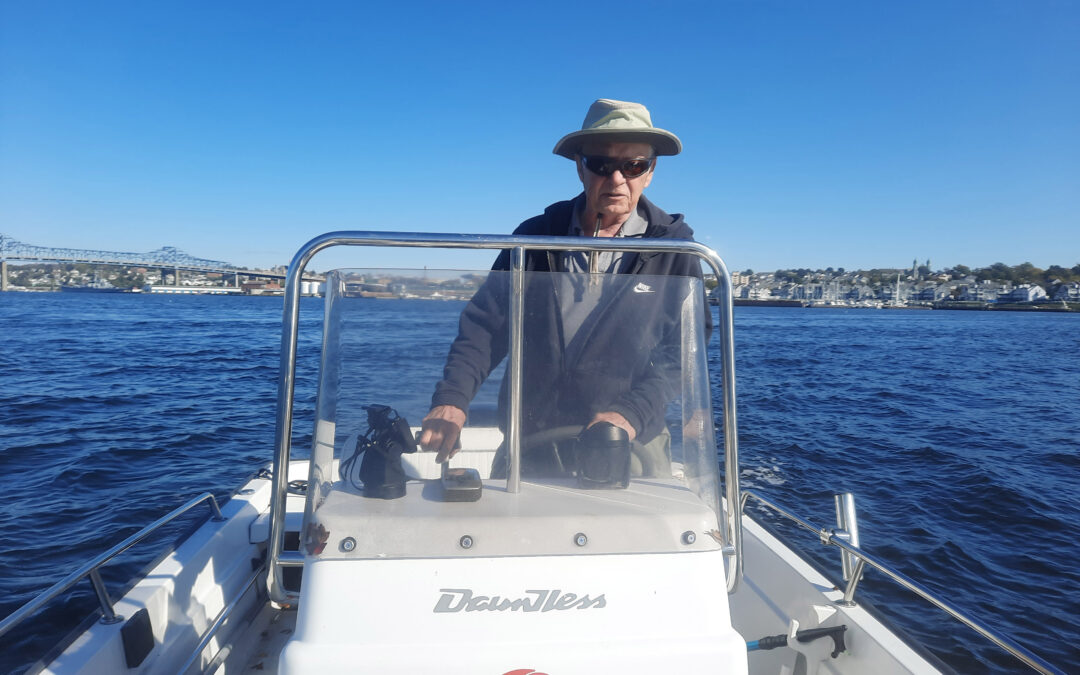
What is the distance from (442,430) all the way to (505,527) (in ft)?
1.13

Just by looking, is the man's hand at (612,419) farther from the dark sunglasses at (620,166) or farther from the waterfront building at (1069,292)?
the waterfront building at (1069,292)

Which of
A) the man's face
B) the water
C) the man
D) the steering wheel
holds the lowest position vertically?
the water

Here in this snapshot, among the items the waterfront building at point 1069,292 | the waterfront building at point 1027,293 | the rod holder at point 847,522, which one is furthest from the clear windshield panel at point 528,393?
the waterfront building at point 1069,292

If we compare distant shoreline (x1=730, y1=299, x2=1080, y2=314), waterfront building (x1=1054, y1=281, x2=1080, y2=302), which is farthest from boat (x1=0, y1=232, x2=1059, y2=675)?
waterfront building (x1=1054, y1=281, x2=1080, y2=302)

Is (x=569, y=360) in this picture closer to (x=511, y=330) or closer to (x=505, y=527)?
(x=511, y=330)

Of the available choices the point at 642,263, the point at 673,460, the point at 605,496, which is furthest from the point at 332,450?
the point at 642,263

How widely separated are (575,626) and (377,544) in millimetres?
509

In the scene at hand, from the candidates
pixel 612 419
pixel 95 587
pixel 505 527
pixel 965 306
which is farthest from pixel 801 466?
pixel 965 306

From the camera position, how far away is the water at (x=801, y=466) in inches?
217

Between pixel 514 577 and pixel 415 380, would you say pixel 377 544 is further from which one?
pixel 415 380

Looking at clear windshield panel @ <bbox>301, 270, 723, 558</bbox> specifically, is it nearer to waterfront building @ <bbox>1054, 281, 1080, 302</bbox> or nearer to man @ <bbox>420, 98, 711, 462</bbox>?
man @ <bbox>420, 98, 711, 462</bbox>

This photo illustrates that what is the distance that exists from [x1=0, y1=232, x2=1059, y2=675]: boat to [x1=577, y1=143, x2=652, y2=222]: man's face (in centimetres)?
70

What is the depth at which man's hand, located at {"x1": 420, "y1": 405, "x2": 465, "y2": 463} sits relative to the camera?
169 cm

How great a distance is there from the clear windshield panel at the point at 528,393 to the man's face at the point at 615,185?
2.30 feet
